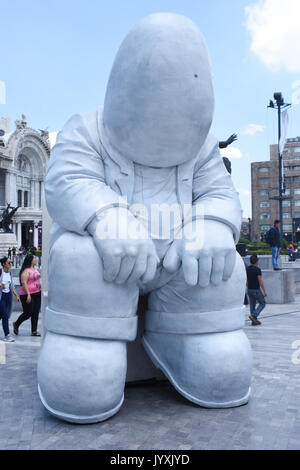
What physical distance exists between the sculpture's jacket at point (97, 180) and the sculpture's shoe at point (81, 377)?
0.78 meters

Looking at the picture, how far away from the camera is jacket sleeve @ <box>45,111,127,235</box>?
9.41 feet

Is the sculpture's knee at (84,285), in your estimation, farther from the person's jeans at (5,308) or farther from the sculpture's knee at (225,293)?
the person's jeans at (5,308)

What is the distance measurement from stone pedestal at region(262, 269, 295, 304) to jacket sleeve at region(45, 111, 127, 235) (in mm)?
8210

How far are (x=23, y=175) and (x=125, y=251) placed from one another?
5086 cm

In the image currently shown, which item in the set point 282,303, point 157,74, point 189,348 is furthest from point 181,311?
point 282,303

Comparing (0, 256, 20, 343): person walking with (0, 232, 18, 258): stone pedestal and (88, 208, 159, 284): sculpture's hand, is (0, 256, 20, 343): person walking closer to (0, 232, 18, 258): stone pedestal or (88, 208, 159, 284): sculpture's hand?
(88, 208, 159, 284): sculpture's hand

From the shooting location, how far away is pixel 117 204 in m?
2.89

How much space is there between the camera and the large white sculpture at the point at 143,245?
2781 millimetres

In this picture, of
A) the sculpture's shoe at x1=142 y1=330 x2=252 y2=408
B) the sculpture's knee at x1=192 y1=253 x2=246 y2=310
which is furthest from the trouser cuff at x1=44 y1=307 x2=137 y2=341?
the sculpture's knee at x1=192 y1=253 x2=246 y2=310

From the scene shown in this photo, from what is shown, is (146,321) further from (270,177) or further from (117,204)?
(270,177)

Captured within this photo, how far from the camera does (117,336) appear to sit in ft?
9.40

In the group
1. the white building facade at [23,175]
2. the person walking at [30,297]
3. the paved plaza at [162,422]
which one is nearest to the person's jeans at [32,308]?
the person walking at [30,297]

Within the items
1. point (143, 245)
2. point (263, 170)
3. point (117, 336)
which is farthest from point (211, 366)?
point (263, 170)
